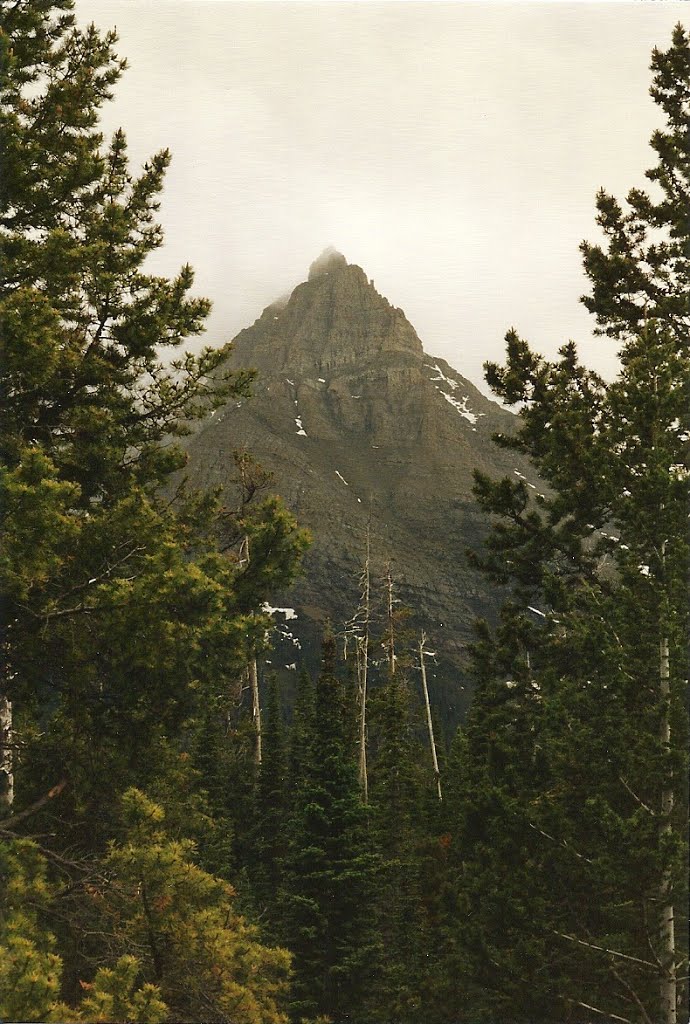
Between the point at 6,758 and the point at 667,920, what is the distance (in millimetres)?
6186

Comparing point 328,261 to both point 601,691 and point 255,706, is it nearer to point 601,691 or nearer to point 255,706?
point 601,691

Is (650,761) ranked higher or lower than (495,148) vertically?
lower

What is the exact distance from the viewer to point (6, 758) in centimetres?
697

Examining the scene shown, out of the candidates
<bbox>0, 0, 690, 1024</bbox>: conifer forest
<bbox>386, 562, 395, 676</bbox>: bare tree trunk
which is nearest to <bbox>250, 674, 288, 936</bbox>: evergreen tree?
<bbox>386, 562, 395, 676</bbox>: bare tree trunk

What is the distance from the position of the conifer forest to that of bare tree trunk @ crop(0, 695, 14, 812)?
1.8 inches

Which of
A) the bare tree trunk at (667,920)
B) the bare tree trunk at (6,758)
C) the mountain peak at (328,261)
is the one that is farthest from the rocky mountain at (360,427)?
the bare tree trunk at (6,758)

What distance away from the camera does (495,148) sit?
29.6 feet

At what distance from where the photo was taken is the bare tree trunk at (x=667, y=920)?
260 inches

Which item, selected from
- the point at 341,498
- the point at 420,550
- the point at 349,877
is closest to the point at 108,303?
the point at 349,877

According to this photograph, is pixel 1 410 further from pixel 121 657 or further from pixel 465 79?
pixel 465 79

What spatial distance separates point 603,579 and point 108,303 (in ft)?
22.0

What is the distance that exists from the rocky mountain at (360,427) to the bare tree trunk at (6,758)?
213 inches

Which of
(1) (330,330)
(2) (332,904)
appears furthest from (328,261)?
(1) (330,330)

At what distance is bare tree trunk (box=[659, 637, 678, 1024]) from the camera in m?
6.61
